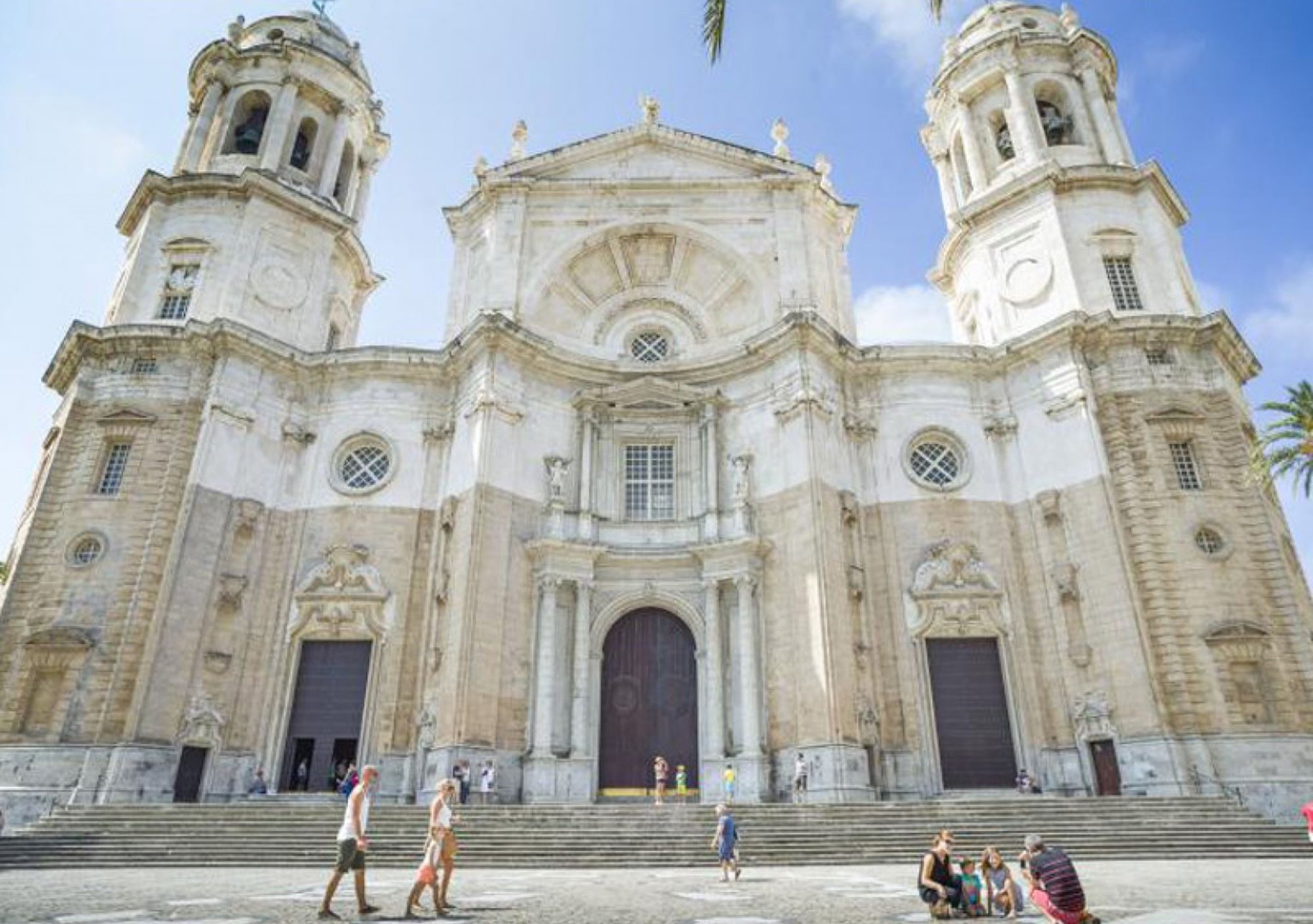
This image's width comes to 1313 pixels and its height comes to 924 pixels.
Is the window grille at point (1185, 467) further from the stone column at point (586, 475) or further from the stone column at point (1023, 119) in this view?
the stone column at point (586, 475)

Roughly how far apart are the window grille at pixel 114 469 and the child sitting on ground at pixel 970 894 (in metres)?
24.3

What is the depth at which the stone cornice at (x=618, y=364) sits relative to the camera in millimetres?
25000

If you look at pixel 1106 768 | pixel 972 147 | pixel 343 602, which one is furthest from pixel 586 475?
pixel 972 147

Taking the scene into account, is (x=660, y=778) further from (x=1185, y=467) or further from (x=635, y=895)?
(x=1185, y=467)

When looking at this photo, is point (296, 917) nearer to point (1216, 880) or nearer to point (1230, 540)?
point (1216, 880)

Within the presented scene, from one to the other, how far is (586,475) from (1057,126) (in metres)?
23.0

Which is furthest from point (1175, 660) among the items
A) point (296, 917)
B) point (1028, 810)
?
point (296, 917)

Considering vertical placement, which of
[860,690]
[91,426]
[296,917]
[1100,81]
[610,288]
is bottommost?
[296,917]

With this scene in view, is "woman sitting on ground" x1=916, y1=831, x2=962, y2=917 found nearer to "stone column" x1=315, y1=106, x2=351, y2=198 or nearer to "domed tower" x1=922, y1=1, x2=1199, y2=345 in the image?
"domed tower" x1=922, y1=1, x2=1199, y2=345

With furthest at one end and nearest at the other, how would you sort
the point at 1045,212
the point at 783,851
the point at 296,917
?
the point at 1045,212, the point at 783,851, the point at 296,917

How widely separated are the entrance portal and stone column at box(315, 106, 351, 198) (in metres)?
17.8

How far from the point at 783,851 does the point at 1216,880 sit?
728 cm

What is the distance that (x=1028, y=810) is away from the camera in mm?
17391

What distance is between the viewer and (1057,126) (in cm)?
3172
